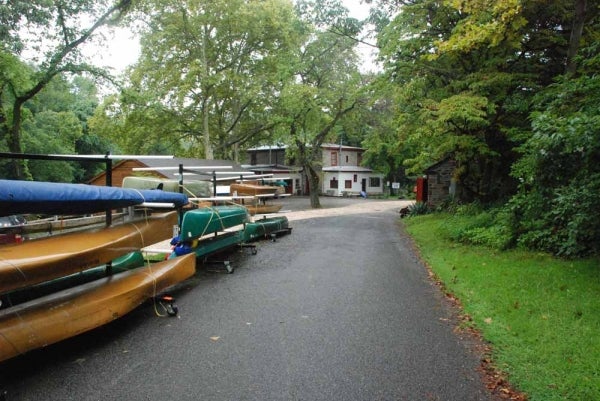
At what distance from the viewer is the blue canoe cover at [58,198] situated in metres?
3.77

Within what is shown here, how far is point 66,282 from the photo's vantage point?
220 inches

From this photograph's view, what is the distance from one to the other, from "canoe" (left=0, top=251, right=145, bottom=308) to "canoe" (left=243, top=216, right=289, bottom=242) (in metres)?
4.68

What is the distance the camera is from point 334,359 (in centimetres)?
425

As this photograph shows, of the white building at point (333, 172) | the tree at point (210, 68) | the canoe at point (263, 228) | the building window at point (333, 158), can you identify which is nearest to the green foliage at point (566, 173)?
the canoe at point (263, 228)

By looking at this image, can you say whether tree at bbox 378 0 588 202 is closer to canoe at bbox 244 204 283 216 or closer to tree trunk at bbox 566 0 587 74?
tree trunk at bbox 566 0 587 74

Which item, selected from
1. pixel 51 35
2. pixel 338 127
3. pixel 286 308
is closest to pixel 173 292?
pixel 286 308

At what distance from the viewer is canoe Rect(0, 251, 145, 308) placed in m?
4.83

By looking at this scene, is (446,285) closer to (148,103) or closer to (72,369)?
(72,369)

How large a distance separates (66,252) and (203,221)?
143 inches

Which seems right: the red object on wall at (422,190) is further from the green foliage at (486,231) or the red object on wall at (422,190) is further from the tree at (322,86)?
the green foliage at (486,231)

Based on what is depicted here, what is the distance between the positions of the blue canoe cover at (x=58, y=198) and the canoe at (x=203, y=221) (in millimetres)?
1908

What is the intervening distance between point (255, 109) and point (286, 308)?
93.6 feet

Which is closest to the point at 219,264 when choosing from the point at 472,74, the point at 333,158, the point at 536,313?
the point at 536,313

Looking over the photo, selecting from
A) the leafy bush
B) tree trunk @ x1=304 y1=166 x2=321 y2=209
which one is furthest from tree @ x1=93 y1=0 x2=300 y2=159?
the leafy bush
